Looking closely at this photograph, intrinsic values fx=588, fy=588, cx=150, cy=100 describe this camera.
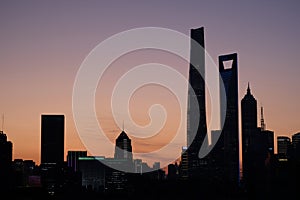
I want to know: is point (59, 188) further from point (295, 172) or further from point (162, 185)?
point (295, 172)

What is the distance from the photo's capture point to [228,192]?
142 m

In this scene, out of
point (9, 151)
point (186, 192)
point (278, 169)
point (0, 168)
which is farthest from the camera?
point (9, 151)

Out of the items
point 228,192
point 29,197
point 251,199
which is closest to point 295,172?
point 251,199

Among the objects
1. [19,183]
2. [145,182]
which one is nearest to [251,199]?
[145,182]

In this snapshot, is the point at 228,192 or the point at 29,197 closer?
the point at 29,197

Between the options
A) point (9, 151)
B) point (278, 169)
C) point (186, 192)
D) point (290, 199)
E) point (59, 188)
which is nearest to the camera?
point (290, 199)

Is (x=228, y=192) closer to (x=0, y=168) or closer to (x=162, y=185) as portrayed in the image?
(x=162, y=185)

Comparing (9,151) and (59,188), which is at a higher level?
(9,151)

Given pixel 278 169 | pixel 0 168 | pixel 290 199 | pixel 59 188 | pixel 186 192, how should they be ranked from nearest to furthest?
pixel 290 199 → pixel 278 169 → pixel 186 192 → pixel 0 168 → pixel 59 188

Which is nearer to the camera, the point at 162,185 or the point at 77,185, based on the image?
the point at 162,185

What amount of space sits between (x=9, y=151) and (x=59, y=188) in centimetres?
3419

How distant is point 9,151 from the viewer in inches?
6545

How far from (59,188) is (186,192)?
67.0 metres

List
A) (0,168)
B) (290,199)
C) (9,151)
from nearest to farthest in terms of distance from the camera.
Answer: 1. (290,199)
2. (0,168)
3. (9,151)
